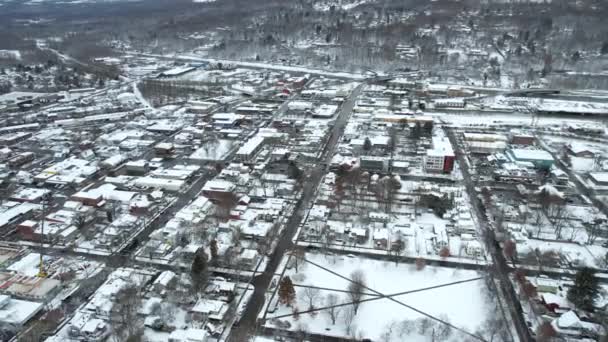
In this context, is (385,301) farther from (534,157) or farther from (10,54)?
(10,54)

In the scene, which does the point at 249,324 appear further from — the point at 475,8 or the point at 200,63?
the point at 475,8

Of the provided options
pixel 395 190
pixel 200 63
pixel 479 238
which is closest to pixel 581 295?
pixel 479 238

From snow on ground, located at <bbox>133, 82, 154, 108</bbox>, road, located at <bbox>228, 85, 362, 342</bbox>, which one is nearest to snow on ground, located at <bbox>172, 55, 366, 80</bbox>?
snow on ground, located at <bbox>133, 82, 154, 108</bbox>

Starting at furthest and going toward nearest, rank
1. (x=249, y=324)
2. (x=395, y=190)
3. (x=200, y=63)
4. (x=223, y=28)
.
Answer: (x=223, y=28) < (x=200, y=63) < (x=395, y=190) < (x=249, y=324)

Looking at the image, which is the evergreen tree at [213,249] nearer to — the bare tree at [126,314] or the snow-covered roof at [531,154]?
the bare tree at [126,314]

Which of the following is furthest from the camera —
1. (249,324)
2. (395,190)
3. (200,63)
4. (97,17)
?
(97,17)

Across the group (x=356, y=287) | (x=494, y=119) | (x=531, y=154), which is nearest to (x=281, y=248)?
(x=356, y=287)
